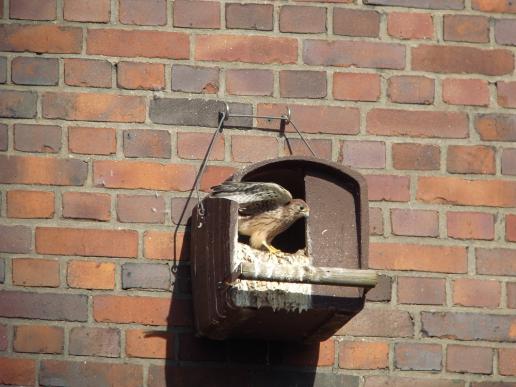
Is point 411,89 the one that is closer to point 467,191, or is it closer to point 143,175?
point 467,191

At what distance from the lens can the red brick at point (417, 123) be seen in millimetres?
3891

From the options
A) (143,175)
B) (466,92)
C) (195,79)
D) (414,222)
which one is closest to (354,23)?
(466,92)

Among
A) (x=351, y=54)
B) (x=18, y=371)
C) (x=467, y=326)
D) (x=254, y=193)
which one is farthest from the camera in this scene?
(x=351, y=54)

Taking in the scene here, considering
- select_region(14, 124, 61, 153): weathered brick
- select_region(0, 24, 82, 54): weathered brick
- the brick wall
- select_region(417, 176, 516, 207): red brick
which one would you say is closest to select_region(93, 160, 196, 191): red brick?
the brick wall

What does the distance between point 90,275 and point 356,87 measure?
886 mm

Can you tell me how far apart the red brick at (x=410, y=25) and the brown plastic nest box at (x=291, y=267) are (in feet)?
1.80

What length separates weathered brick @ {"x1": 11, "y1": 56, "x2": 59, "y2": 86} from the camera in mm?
3846

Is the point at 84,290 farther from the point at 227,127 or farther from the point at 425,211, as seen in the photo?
the point at 425,211

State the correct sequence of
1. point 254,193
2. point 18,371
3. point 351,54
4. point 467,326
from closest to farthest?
point 254,193 < point 18,371 < point 467,326 < point 351,54

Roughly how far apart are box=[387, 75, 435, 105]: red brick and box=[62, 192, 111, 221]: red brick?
0.83 metres

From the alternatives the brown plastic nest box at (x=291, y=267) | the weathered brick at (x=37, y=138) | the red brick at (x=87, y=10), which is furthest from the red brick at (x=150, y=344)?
the red brick at (x=87, y=10)

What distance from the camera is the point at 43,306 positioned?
147 inches

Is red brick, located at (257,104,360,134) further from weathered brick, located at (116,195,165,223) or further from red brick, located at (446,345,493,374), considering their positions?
red brick, located at (446,345,493,374)

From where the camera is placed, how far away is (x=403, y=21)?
3947 mm
